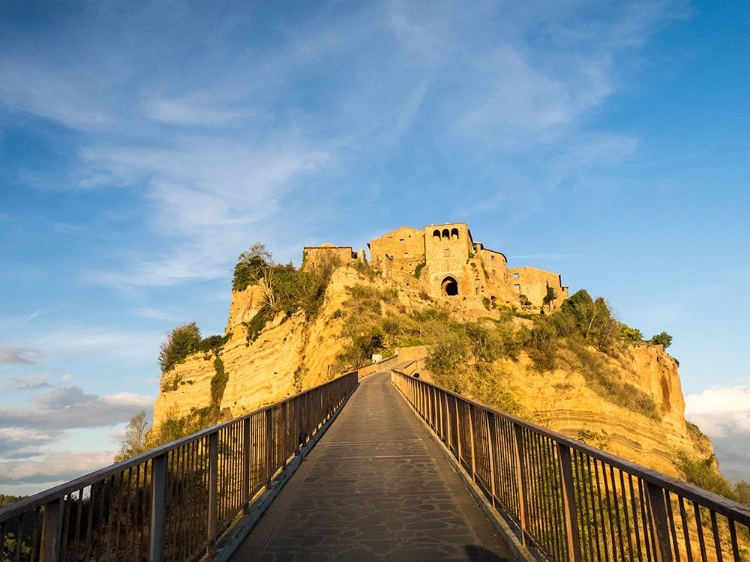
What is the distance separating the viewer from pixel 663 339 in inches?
2749

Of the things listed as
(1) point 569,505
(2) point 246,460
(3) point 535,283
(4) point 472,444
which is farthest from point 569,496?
(3) point 535,283

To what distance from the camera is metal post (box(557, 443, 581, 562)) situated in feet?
12.8

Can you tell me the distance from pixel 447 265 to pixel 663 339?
32129mm

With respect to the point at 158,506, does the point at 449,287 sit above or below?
above

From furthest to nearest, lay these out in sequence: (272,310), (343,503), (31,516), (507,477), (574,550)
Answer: (272,310), (343,503), (507,477), (574,550), (31,516)

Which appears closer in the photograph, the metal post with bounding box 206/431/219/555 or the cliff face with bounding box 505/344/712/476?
the metal post with bounding box 206/431/219/555

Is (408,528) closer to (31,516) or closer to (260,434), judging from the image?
(260,434)

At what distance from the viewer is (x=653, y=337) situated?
7069cm

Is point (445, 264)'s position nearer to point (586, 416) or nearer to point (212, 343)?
point (212, 343)

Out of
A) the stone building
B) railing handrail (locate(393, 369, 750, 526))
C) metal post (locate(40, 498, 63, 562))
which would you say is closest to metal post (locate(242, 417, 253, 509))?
metal post (locate(40, 498, 63, 562))

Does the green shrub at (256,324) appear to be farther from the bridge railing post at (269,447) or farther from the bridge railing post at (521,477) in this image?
the bridge railing post at (521,477)

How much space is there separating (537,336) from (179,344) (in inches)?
1648

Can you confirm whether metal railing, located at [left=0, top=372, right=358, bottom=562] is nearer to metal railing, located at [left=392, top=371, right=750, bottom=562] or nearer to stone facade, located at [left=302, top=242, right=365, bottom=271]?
metal railing, located at [left=392, top=371, right=750, bottom=562]

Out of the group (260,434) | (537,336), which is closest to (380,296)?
(537,336)
